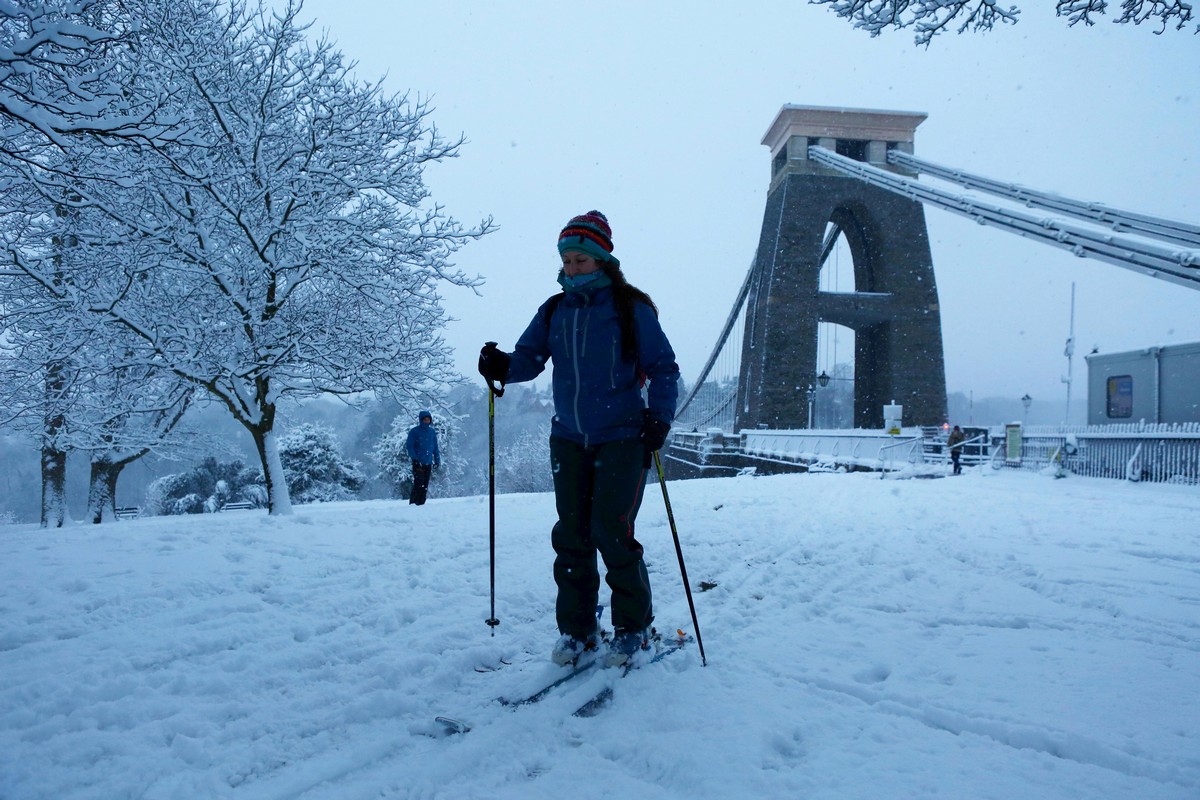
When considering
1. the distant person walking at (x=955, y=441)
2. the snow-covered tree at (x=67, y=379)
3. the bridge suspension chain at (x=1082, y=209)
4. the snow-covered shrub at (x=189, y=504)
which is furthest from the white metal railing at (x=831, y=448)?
the snow-covered shrub at (x=189, y=504)

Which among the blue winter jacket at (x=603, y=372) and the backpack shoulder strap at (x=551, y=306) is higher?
the backpack shoulder strap at (x=551, y=306)

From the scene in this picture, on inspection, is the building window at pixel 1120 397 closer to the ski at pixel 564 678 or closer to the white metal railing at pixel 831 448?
the white metal railing at pixel 831 448

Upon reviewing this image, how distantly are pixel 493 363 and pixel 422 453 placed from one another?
7.66 meters

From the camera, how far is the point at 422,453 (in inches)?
397

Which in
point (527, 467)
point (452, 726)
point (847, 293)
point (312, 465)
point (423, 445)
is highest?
point (847, 293)

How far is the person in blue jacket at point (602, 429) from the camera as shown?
259cm

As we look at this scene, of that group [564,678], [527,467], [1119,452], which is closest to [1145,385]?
[1119,452]

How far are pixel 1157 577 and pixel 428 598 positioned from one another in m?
4.47

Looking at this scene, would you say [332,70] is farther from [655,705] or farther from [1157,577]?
[1157,577]

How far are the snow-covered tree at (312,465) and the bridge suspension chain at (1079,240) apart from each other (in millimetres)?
26745

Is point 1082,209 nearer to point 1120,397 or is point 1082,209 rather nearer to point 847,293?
point 1120,397

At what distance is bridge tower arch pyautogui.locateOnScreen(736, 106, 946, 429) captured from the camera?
29.8 m

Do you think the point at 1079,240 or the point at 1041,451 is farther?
the point at 1041,451

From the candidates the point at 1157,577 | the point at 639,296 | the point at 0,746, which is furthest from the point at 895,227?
the point at 0,746
